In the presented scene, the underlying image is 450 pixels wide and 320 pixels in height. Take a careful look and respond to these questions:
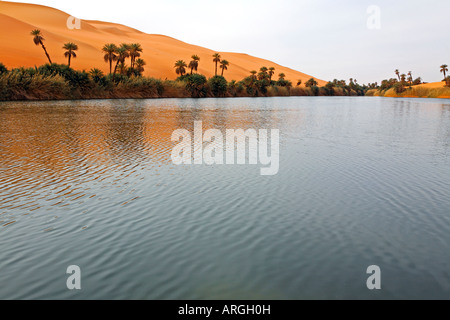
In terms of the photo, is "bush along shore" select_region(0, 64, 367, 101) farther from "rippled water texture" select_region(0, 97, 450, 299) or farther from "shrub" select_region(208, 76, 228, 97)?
"rippled water texture" select_region(0, 97, 450, 299)

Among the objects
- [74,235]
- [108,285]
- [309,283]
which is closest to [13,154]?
[74,235]

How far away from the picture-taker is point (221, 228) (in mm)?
8945

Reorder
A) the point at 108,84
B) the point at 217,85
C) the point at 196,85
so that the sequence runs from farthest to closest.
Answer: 1. the point at 217,85
2. the point at 196,85
3. the point at 108,84

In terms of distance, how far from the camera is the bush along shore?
2614 inches

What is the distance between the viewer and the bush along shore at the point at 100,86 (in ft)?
218
